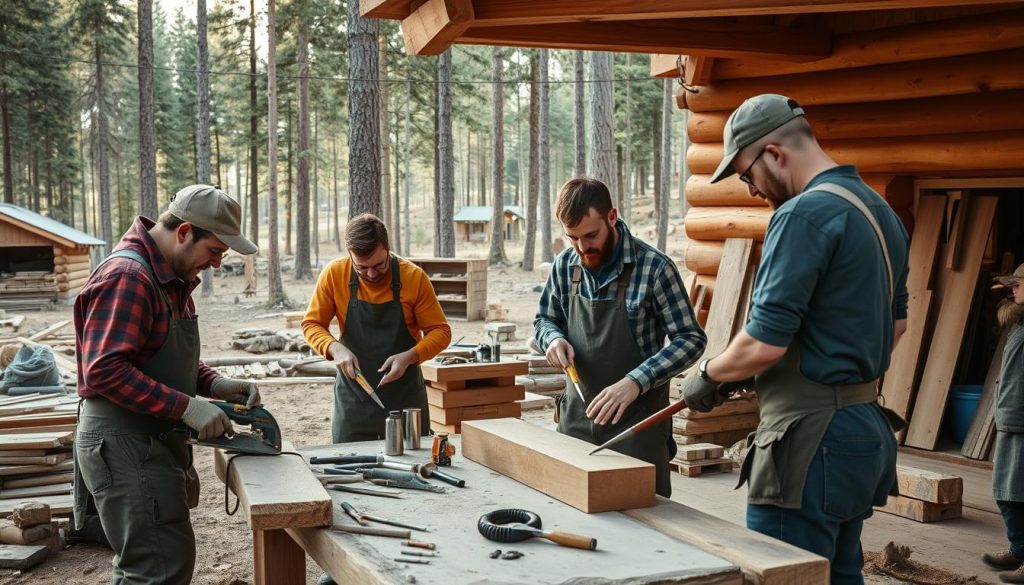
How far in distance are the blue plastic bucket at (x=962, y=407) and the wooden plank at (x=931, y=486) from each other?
1621 millimetres

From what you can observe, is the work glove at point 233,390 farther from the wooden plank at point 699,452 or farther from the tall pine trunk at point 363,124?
the tall pine trunk at point 363,124

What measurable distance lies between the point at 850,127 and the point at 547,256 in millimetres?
22376

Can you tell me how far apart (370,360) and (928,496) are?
12.5ft

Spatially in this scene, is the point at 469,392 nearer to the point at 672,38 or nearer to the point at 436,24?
the point at 436,24

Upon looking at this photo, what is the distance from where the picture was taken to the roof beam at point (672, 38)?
19.2 feet

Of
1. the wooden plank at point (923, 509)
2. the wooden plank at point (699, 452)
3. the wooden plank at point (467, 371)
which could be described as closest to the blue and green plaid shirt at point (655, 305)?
the wooden plank at point (467, 371)

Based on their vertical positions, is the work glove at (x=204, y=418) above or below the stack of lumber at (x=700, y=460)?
above

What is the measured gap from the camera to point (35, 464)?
6379mm

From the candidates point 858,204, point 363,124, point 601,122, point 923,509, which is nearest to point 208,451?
point 363,124

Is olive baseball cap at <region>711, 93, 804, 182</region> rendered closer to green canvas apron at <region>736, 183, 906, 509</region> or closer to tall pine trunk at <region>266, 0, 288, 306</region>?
green canvas apron at <region>736, 183, 906, 509</region>

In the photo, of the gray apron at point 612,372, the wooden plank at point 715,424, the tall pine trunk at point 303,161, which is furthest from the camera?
the tall pine trunk at point 303,161

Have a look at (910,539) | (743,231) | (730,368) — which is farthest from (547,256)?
(730,368)

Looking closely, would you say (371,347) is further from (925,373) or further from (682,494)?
(925,373)

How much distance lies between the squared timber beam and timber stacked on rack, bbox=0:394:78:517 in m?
3.85
